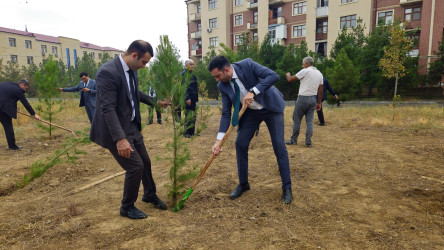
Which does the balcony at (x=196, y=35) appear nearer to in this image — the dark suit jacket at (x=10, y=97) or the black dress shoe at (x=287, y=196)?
the dark suit jacket at (x=10, y=97)

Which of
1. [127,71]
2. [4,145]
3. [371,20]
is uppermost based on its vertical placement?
[371,20]

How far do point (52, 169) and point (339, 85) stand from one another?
15.1m

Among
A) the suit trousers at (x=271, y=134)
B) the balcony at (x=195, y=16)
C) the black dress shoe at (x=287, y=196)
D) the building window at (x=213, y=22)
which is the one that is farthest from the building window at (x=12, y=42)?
the black dress shoe at (x=287, y=196)

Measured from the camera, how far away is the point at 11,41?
4416cm

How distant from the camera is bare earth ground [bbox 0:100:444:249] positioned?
260 cm

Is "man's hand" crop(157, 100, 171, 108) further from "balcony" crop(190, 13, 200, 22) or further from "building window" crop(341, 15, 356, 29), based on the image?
"balcony" crop(190, 13, 200, 22)

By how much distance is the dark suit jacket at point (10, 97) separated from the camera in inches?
253

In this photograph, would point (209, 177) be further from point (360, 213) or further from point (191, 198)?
point (360, 213)

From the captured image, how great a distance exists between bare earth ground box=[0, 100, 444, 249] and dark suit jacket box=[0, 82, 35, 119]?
1.19 meters

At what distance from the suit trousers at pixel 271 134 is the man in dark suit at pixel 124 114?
4.06ft

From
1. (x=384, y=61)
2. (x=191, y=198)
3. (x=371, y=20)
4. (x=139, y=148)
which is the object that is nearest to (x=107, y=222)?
(x=139, y=148)

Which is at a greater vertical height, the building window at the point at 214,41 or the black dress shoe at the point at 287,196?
the building window at the point at 214,41

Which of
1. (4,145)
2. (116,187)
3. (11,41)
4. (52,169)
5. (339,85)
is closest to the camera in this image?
(116,187)

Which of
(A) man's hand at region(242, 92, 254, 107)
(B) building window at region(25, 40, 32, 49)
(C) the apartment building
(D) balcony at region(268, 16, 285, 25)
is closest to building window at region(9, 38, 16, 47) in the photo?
(C) the apartment building
